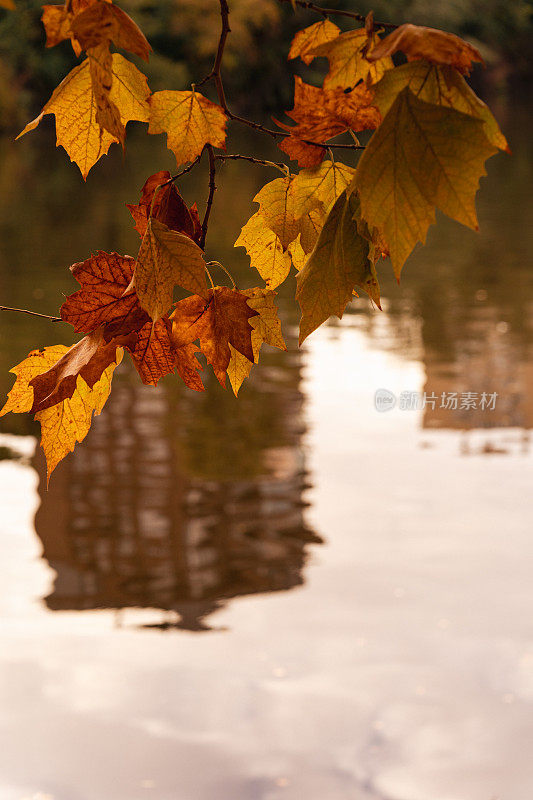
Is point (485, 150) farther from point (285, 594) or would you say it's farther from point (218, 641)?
point (285, 594)

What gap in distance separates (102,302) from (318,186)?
1.08ft

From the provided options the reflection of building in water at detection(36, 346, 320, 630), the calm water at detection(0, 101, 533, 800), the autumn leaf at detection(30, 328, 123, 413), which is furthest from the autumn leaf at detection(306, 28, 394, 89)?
the reflection of building in water at detection(36, 346, 320, 630)

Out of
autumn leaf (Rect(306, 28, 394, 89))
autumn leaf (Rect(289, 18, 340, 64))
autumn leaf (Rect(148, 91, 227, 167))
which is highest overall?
autumn leaf (Rect(289, 18, 340, 64))

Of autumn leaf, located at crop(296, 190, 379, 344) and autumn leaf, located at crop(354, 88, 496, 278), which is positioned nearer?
autumn leaf, located at crop(354, 88, 496, 278)

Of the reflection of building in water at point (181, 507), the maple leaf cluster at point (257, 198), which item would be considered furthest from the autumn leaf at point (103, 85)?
the reflection of building in water at point (181, 507)

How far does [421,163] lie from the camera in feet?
2.99

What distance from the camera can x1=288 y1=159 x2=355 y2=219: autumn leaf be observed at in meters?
1.29

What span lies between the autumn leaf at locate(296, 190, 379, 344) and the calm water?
530 cm

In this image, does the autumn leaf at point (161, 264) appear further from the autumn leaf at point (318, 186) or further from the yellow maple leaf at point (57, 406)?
the autumn leaf at point (318, 186)

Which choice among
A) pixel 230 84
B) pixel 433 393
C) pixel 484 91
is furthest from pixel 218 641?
pixel 484 91

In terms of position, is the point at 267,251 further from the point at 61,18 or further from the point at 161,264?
the point at 61,18

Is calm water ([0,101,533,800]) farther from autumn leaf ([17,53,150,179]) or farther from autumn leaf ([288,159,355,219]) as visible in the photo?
autumn leaf ([17,53,150,179])

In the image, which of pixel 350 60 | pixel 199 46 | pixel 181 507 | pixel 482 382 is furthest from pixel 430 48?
pixel 199 46

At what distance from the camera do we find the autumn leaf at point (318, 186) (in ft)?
4.22
